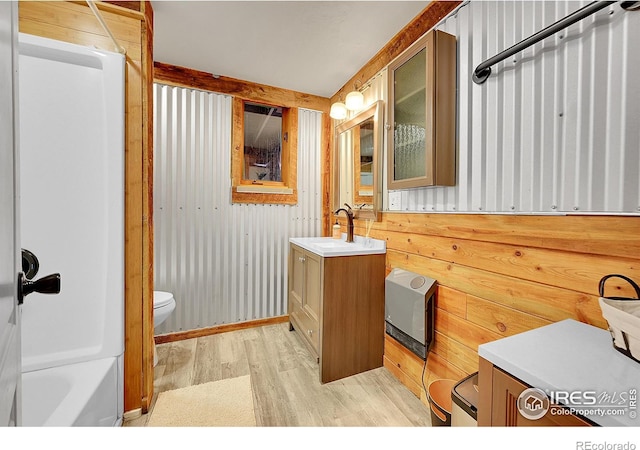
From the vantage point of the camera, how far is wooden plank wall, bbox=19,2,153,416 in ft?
4.94

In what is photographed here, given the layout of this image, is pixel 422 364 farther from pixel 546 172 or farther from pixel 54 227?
pixel 54 227

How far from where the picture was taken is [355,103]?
2355 mm

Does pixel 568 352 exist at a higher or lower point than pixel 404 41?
lower

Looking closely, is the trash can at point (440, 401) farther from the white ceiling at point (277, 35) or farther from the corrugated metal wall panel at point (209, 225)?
the white ceiling at point (277, 35)

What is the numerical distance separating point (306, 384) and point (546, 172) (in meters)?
1.88

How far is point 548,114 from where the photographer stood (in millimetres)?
1066

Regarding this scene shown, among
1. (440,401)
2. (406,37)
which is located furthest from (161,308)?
(406,37)

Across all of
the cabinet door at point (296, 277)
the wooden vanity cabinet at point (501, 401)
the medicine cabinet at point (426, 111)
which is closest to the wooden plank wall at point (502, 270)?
the medicine cabinet at point (426, 111)

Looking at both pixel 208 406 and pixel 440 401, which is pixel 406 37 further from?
pixel 208 406

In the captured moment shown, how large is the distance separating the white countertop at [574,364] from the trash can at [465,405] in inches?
15.6

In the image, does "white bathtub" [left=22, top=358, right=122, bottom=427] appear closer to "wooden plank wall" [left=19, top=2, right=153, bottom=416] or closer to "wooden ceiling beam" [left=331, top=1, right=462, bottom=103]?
"wooden plank wall" [left=19, top=2, right=153, bottom=416]

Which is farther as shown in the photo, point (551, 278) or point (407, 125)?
point (407, 125)

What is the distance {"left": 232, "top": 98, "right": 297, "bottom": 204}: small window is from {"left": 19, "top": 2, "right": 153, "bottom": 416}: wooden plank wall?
1.07m

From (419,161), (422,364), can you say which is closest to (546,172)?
(419,161)
